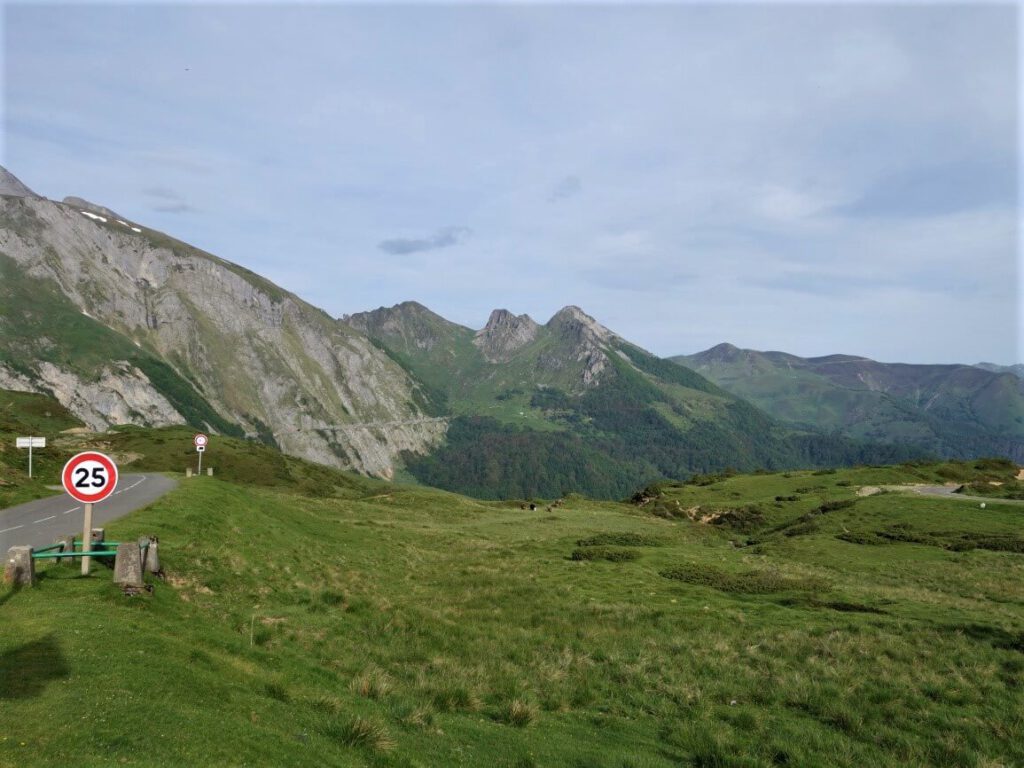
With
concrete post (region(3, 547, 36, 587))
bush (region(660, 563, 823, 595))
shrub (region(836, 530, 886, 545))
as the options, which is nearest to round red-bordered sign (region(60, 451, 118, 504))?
concrete post (region(3, 547, 36, 587))

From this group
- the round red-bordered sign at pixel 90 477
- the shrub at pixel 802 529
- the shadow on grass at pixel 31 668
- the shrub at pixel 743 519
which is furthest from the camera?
the shrub at pixel 743 519

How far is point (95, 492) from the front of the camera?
17.7m

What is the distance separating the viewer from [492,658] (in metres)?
20.3

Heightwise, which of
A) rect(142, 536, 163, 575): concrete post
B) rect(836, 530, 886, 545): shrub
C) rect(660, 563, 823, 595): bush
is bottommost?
rect(836, 530, 886, 545): shrub

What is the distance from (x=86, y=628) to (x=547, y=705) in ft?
39.5

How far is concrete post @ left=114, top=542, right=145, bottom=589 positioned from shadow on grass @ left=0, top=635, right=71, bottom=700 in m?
5.02

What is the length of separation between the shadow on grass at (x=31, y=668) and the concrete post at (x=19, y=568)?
Answer: 4941 mm

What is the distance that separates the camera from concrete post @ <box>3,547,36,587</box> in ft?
52.0

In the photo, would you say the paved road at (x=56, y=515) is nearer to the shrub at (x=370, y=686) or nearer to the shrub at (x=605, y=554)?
the shrub at (x=370, y=686)

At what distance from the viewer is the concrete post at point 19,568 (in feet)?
52.0

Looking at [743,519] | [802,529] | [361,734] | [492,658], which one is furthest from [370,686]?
[743,519]

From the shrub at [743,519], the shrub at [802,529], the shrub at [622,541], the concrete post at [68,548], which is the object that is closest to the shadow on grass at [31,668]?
the concrete post at [68,548]

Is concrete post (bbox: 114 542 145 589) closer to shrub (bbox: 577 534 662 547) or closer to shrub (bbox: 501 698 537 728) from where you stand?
shrub (bbox: 501 698 537 728)

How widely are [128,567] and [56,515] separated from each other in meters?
19.1
